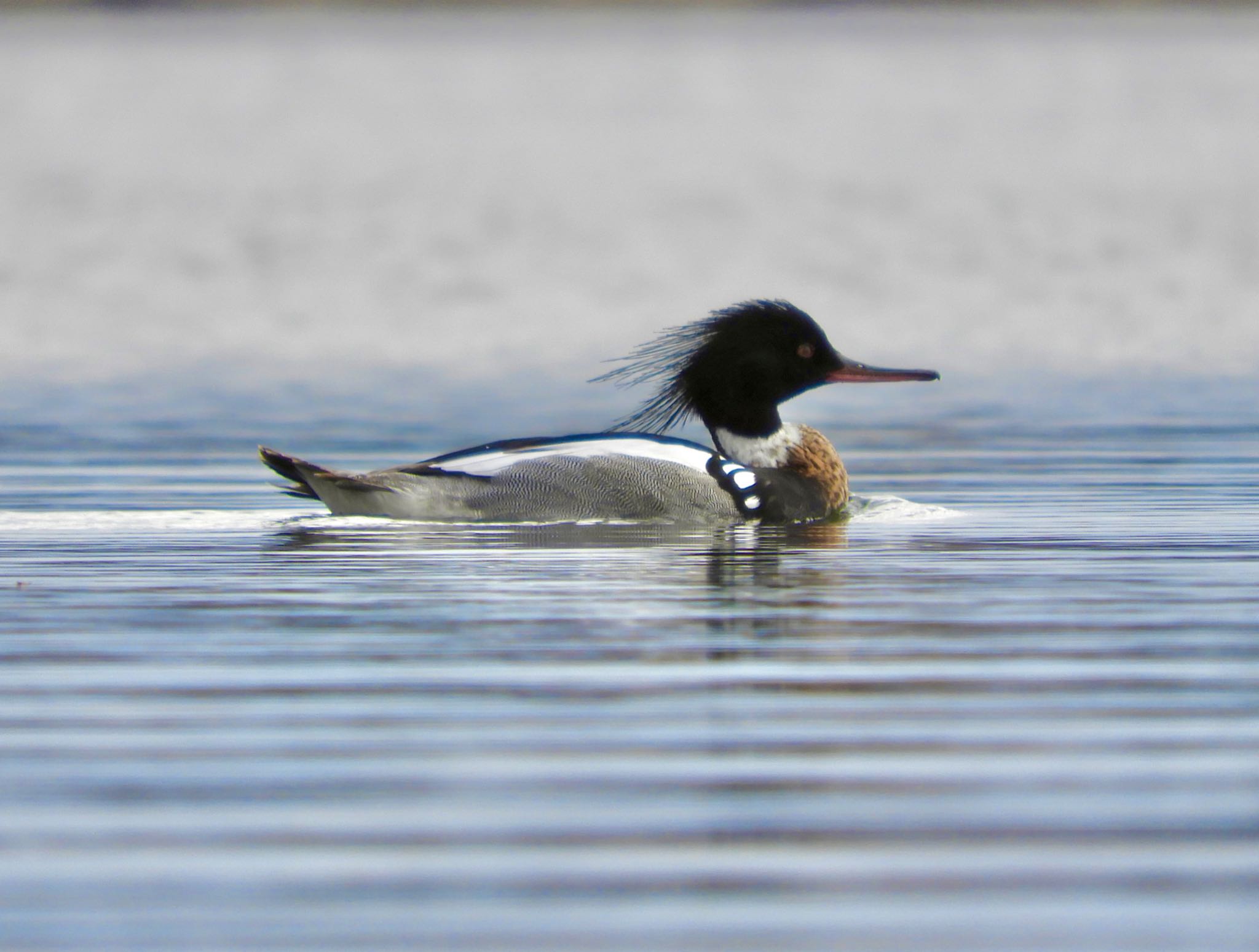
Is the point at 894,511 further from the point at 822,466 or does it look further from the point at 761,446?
the point at 761,446

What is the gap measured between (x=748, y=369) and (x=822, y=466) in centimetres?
63

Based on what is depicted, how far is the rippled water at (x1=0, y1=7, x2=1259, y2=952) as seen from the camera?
3641mm

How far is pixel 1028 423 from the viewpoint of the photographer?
1413cm

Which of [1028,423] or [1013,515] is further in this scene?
[1028,423]

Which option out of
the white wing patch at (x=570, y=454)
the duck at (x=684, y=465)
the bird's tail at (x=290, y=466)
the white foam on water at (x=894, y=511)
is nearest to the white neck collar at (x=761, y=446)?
the duck at (x=684, y=465)

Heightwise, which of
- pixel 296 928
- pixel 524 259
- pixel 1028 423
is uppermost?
pixel 524 259

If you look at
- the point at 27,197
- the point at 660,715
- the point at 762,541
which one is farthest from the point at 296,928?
the point at 27,197

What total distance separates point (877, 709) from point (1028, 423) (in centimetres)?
935

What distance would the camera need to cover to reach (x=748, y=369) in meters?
10.4

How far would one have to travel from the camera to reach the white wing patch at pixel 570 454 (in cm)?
941

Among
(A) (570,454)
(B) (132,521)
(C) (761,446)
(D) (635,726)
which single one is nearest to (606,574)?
(A) (570,454)

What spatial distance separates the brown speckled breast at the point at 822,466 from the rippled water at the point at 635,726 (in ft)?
1.16

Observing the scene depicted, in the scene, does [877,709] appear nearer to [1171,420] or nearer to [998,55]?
[1171,420]

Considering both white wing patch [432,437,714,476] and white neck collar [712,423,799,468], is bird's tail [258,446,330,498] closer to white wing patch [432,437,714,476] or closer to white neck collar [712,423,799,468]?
white wing patch [432,437,714,476]
